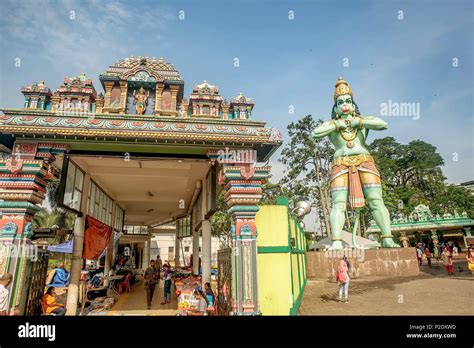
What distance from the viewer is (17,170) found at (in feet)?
20.6

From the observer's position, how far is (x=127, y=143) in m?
6.95

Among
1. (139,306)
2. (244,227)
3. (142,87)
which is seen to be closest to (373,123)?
(244,227)

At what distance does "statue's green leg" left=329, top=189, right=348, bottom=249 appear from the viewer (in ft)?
36.4

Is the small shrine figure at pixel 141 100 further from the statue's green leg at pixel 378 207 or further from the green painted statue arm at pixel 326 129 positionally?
the statue's green leg at pixel 378 207

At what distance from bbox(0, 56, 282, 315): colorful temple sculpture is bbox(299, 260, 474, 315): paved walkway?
3347 mm

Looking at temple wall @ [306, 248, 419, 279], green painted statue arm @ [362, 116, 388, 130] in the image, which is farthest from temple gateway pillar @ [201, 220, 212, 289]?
green painted statue arm @ [362, 116, 388, 130]

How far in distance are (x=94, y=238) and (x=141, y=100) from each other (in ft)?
18.0

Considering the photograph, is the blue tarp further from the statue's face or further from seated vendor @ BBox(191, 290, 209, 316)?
the statue's face

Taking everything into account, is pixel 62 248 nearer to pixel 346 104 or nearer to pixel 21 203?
pixel 21 203

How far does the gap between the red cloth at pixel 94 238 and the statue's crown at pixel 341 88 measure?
1003 cm

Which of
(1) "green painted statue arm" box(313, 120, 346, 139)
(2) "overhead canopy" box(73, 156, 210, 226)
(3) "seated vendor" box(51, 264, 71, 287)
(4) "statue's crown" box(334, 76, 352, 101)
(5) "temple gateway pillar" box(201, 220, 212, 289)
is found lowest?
(3) "seated vendor" box(51, 264, 71, 287)

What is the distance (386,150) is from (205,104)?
38.1 m

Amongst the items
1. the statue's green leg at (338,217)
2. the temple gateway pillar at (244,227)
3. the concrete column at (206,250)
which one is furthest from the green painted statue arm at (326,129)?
the concrete column at (206,250)

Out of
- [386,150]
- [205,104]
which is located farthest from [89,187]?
[386,150]
